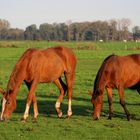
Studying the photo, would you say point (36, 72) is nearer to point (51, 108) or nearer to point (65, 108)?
point (51, 108)

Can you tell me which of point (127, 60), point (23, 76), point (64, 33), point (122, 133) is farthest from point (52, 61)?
point (64, 33)

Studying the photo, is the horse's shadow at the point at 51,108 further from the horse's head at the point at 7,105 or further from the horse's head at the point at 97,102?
the horse's head at the point at 7,105

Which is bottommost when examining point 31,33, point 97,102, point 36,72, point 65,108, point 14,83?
point 31,33

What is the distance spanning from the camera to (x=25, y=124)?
1110 centimetres

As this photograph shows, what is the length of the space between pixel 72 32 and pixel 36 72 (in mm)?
130882

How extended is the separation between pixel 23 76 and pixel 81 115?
8.29ft

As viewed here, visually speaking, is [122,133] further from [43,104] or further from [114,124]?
[43,104]

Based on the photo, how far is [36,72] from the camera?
39.3 feet

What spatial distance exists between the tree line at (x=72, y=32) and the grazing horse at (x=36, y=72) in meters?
122

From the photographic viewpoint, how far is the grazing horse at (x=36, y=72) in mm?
11391

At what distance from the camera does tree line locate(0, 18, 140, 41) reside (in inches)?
5472

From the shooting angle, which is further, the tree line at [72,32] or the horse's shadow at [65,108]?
the tree line at [72,32]

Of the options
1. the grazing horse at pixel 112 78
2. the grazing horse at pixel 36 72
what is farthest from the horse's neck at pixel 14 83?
the grazing horse at pixel 112 78

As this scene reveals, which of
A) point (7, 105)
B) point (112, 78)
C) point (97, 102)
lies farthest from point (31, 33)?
point (7, 105)
